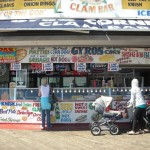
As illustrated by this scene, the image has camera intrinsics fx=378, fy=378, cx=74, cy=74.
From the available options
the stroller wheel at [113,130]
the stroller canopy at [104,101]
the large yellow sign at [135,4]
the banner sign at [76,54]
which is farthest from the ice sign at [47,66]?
the large yellow sign at [135,4]

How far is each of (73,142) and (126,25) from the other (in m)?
4.69

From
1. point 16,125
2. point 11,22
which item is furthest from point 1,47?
point 16,125

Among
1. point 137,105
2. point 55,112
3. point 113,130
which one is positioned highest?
point 137,105

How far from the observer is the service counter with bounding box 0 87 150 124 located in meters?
13.2

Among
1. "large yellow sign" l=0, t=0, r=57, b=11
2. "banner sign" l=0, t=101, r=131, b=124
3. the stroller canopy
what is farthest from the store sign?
the stroller canopy

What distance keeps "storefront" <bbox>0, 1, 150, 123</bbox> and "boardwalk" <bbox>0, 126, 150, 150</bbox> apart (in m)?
1.01

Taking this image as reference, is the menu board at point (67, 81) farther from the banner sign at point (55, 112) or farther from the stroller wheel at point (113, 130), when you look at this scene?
the stroller wheel at point (113, 130)

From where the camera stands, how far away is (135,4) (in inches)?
555

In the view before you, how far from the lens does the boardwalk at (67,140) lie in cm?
981

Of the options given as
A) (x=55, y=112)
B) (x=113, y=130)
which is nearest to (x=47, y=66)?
(x=55, y=112)

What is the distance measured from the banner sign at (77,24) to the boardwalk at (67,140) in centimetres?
341

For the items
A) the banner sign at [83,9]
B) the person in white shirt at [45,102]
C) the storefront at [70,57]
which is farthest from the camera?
the banner sign at [83,9]

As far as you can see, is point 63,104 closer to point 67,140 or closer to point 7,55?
point 67,140

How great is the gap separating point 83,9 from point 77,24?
1279 mm
